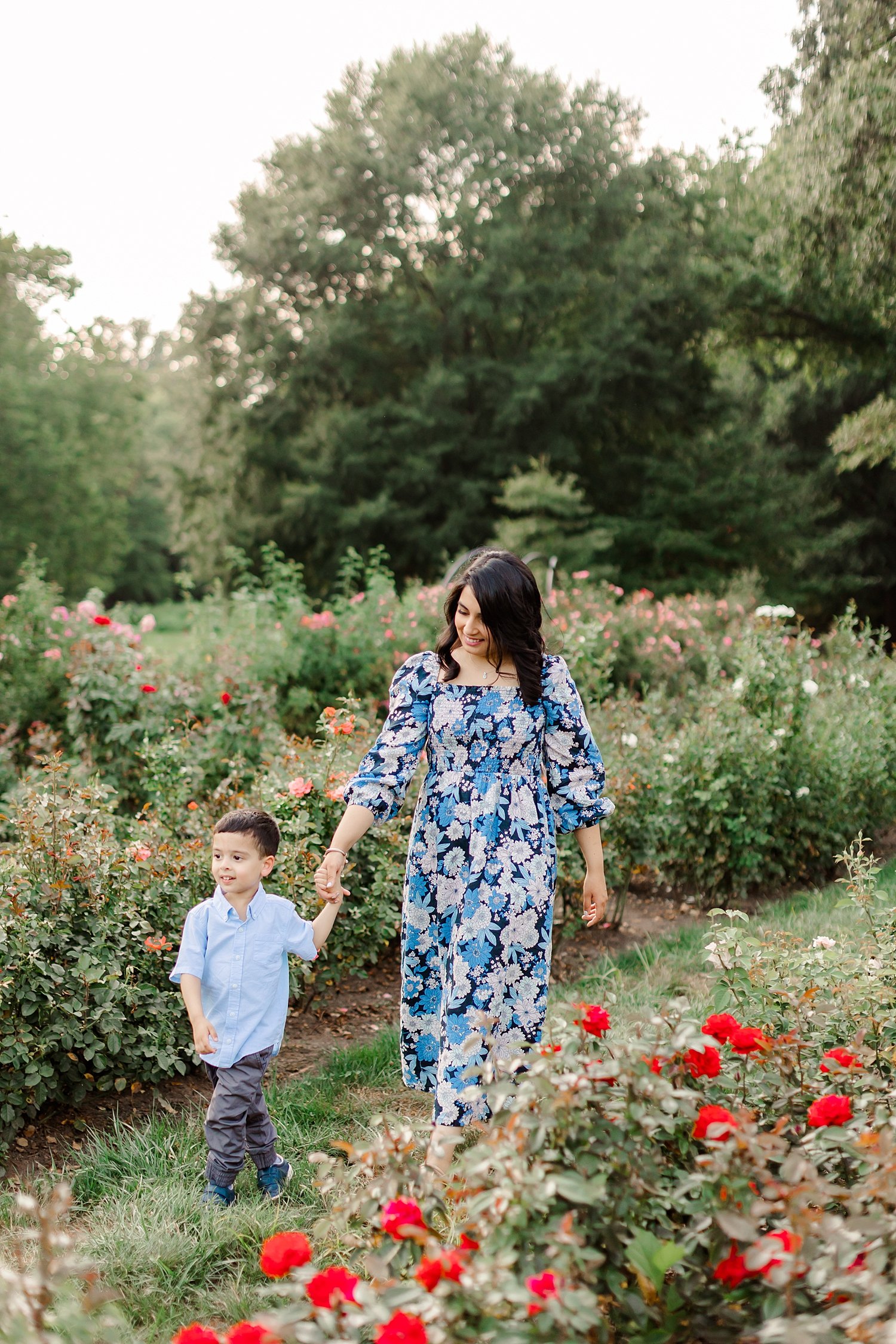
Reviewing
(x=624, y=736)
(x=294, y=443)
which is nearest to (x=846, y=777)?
(x=624, y=736)

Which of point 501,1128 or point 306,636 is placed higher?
point 306,636

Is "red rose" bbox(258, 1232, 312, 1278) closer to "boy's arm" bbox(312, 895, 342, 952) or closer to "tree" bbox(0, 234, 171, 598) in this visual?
"boy's arm" bbox(312, 895, 342, 952)

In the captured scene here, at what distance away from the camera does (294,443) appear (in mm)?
20172

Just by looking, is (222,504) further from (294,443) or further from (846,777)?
(846,777)

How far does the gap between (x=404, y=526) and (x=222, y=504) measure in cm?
443

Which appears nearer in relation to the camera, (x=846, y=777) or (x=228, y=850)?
(x=228, y=850)

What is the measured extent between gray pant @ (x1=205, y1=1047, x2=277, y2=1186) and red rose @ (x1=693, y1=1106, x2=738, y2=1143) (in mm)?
1233

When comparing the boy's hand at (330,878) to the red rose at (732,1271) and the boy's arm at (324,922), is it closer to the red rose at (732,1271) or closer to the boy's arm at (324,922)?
the boy's arm at (324,922)

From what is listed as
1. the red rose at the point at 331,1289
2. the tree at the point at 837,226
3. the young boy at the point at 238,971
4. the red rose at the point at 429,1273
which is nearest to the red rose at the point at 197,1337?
the red rose at the point at 331,1289

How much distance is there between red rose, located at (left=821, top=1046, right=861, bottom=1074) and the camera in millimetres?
1996

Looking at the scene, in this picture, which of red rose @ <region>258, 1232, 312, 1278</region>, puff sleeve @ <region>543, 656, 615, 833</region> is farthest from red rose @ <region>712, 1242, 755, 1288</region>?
puff sleeve @ <region>543, 656, 615, 833</region>

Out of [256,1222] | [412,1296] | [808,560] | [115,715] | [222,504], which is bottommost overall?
[256,1222]

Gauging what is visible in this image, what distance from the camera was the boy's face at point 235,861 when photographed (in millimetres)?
2453

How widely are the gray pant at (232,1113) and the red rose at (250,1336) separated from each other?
1059mm
